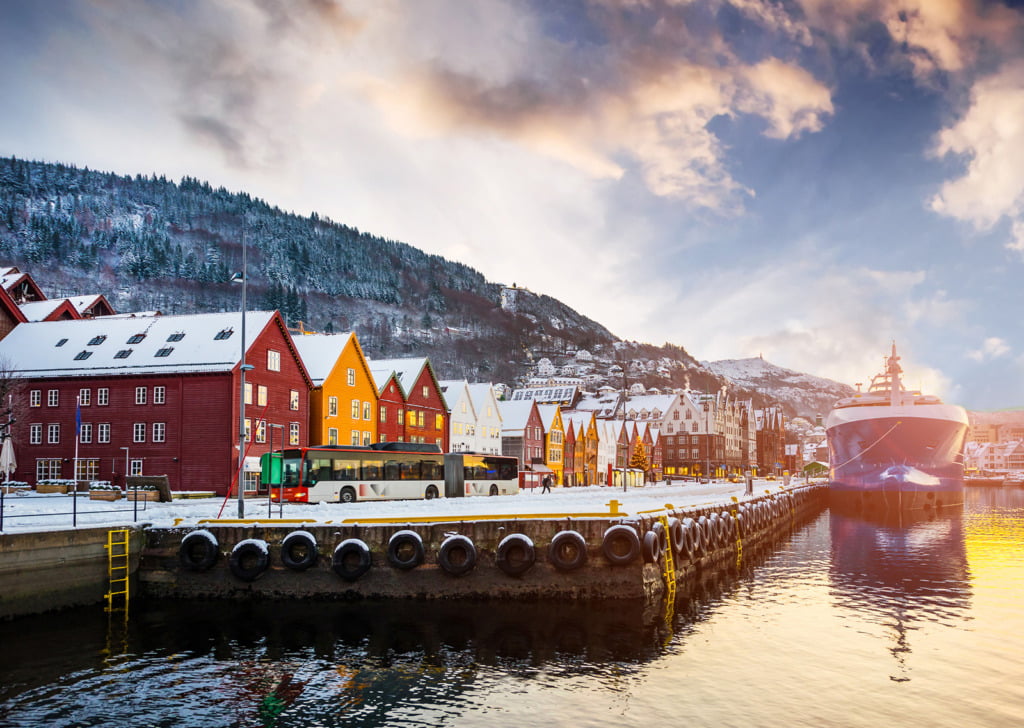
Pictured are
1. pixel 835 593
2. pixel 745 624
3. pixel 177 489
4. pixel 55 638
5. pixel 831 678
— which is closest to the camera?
pixel 831 678

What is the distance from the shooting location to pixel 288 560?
28.6m

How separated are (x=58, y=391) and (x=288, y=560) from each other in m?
37.5

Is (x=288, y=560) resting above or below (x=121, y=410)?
below

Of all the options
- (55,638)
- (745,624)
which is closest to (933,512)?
(745,624)

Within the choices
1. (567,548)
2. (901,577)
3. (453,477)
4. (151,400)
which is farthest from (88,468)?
Result: (901,577)

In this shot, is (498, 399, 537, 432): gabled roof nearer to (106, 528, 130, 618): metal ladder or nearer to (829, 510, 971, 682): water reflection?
(829, 510, 971, 682): water reflection

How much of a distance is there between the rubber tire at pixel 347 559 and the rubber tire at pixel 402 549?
887mm

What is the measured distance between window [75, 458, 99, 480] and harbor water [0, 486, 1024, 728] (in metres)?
30.4

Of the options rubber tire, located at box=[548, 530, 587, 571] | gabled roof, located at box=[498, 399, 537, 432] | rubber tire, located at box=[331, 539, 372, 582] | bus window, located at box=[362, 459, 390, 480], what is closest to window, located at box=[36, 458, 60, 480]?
bus window, located at box=[362, 459, 390, 480]

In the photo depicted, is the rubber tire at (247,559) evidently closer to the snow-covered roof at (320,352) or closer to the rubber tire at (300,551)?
the rubber tire at (300,551)

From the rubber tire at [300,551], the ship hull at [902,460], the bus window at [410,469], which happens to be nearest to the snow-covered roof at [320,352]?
the bus window at [410,469]

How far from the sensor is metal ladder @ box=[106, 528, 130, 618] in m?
27.3

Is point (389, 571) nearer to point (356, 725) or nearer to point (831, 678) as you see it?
point (356, 725)

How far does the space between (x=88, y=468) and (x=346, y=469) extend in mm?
22286
